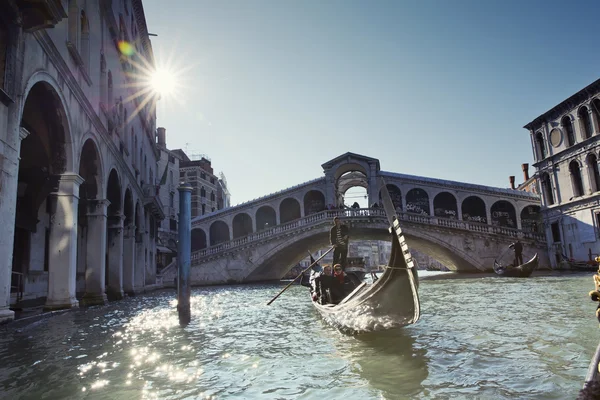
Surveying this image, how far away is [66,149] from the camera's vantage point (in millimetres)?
7027

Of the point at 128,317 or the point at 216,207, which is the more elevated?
the point at 216,207

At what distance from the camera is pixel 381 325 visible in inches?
152

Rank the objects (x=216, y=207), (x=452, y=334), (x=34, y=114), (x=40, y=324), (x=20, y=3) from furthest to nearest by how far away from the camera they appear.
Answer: (x=216, y=207)
(x=34, y=114)
(x=40, y=324)
(x=20, y=3)
(x=452, y=334)

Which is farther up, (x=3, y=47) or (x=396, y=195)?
(x=396, y=195)

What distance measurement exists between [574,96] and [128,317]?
1925 cm

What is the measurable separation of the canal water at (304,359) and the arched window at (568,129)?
50.4ft

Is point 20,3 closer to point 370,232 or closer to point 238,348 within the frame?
point 238,348

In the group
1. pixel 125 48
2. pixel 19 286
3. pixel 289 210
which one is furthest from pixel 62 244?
pixel 289 210

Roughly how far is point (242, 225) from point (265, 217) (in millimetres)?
2008

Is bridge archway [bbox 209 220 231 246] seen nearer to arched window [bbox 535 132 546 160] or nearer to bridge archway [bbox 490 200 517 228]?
bridge archway [bbox 490 200 517 228]

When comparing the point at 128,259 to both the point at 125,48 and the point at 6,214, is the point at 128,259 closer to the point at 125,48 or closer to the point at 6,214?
the point at 125,48

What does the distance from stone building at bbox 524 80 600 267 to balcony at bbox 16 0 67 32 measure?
734 inches

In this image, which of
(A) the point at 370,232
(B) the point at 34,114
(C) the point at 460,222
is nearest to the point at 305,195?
(A) the point at 370,232

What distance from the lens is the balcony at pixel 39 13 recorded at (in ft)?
15.8
